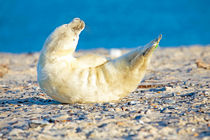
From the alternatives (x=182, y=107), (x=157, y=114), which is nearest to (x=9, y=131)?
(x=157, y=114)

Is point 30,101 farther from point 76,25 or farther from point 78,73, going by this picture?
point 76,25

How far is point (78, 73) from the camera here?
424 cm

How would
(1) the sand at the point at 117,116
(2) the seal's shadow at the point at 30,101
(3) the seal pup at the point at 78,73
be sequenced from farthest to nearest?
1. (2) the seal's shadow at the point at 30,101
2. (3) the seal pup at the point at 78,73
3. (1) the sand at the point at 117,116

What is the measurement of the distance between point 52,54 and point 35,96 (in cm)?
135

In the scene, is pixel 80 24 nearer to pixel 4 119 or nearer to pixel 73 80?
pixel 73 80

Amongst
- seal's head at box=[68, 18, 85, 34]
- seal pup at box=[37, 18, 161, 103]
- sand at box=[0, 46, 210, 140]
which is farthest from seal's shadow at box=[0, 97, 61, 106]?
seal's head at box=[68, 18, 85, 34]

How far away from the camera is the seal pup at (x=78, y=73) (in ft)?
13.7

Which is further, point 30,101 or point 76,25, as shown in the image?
point 30,101

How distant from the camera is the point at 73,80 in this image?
4.17m

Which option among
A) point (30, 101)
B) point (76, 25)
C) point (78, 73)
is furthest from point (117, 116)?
point (30, 101)

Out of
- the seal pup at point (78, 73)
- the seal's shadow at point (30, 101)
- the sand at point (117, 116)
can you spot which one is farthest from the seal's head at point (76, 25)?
the seal's shadow at point (30, 101)

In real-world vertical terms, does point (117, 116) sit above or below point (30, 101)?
below

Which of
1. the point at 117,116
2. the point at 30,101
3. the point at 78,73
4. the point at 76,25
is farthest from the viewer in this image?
the point at 30,101

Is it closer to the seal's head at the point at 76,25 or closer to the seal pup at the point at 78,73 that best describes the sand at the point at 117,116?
the seal pup at the point at 78,73
